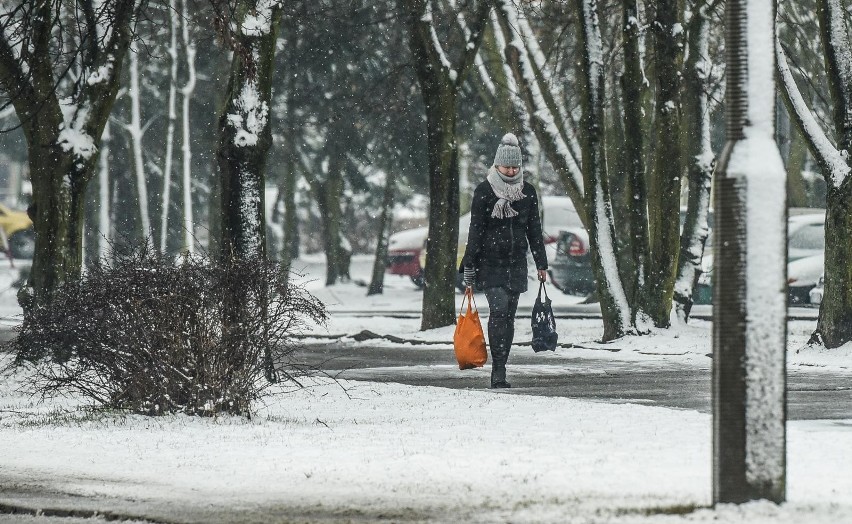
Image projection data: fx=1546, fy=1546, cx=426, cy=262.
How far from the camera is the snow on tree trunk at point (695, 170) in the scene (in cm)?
2009

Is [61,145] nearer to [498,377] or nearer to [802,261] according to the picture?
[498,377]

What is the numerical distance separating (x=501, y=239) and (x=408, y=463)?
15.6ft

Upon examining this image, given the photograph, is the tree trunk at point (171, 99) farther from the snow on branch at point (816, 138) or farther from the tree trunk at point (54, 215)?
the snow on branch at point (816, 138)

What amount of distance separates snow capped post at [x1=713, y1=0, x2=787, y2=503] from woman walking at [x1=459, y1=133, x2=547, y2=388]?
621 cm

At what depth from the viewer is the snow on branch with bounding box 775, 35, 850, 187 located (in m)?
16.0

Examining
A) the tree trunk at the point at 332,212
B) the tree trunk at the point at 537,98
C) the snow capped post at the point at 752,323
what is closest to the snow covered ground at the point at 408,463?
the snow capped post at the point at 752,323

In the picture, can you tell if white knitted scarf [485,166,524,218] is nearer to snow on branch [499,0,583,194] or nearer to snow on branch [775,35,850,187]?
snow on branch [775,35,850,187]

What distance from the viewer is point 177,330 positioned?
10.2 m

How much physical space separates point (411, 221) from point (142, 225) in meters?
34.8

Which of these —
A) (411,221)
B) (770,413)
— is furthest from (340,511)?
(411,221)

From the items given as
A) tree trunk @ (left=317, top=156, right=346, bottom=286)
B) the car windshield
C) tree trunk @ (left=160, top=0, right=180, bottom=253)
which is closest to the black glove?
the car windshield

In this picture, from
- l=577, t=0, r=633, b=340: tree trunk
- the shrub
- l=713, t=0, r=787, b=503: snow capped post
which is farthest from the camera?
l=577, t=0, r=633, b=340: tree trunk

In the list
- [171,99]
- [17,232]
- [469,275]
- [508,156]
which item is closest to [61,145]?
[469,275]

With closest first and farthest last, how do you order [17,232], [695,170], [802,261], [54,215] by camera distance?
[54,215]
[695,170]
[802,261]
[17,232]
